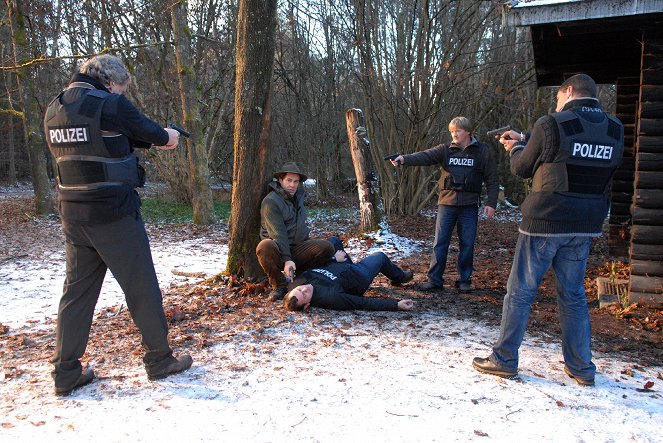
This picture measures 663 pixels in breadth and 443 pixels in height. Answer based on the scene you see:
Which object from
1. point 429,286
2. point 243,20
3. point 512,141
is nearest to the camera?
point 512,141

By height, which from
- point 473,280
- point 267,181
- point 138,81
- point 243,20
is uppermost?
point 138,81

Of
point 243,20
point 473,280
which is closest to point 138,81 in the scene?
point 243,20

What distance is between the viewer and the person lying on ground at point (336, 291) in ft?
16.3

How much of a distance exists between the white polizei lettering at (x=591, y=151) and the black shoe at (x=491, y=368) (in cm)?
152

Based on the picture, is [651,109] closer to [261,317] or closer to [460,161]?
[460,161]

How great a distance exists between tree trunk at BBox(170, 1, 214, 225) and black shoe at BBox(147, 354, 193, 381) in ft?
32.5

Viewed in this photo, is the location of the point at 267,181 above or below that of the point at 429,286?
above

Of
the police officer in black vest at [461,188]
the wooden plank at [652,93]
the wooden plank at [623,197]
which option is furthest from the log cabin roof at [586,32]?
the wooden plank at [623,197]

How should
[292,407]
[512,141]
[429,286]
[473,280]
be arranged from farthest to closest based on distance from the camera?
[473,280] → [429,286] → [512,141] → [292,407]

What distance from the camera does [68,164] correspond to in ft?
10.8

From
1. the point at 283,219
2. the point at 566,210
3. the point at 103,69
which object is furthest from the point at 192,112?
the point at 566,210

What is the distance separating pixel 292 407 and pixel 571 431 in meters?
1.62

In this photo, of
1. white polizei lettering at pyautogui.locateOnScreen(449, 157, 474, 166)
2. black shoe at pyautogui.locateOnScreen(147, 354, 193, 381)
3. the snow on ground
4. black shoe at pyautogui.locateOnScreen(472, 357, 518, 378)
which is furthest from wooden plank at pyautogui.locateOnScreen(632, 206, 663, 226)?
black shoe at pyautogui.locateOnScreen(147, 354, 193, 381)

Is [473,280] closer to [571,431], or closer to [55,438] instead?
[571,431]
